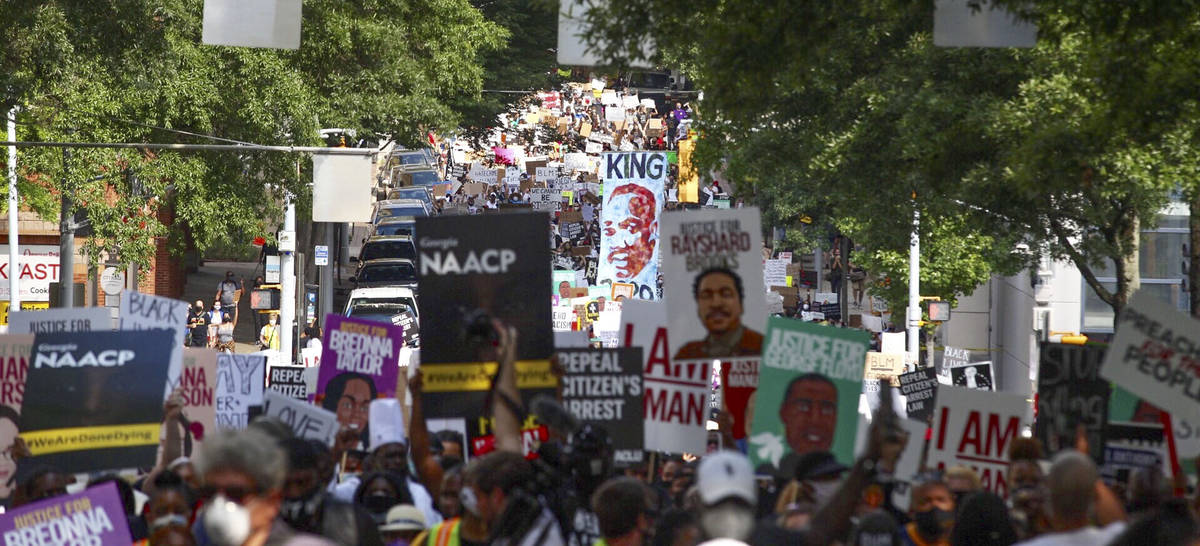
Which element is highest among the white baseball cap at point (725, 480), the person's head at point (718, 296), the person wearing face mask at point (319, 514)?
the person's head at point (718, 296)

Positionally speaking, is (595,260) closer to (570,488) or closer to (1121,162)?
(1121,162)

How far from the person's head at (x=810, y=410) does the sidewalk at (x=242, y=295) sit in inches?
1130

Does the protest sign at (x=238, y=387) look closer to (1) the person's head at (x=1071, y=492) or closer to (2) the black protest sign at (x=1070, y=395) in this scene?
(2) the black protest sign at (x=1070, y=395)


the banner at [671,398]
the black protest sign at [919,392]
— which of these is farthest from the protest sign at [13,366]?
the black protest sign at [919,392]

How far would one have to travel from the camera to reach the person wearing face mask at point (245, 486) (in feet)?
15.4

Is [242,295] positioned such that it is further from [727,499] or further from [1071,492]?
[1071,492]

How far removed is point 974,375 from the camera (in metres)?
17.4

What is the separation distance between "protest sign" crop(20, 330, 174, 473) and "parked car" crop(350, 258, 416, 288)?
98.6 ft

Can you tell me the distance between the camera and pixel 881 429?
599cm

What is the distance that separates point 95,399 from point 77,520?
7.50ft

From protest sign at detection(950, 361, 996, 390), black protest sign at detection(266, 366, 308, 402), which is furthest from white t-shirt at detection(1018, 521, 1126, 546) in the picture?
protest sign at detection(950, 361, 996, 390)

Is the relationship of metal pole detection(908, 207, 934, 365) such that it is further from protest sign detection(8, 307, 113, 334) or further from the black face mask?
the black face mask

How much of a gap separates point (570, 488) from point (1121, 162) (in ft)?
35.5

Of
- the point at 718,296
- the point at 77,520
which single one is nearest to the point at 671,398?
the point at 718,296
